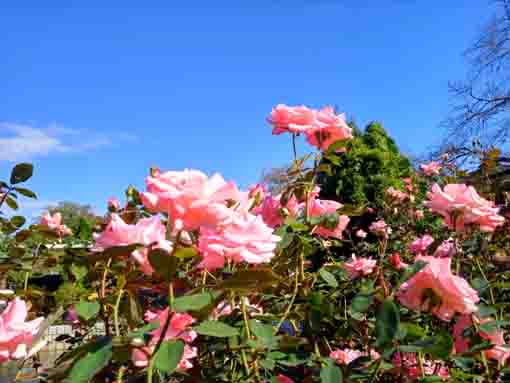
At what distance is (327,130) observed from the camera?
1.18 meters

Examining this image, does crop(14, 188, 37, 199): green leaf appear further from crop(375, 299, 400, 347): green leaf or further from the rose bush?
crop(375, 299, 400, 347): green leaf

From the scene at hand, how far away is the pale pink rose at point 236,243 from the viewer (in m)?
0.68

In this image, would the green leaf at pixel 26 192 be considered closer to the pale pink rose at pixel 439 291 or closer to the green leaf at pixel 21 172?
the green leaf at pixel 21 172

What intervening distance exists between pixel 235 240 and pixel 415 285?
1.26 ft

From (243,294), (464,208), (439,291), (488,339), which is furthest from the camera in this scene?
(464,208)

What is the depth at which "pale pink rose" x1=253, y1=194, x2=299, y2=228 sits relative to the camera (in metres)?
1.13

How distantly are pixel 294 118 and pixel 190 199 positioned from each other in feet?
1.95

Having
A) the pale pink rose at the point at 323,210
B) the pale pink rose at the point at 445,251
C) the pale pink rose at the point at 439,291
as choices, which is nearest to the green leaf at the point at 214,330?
the pale pink rose at the point at 439,291

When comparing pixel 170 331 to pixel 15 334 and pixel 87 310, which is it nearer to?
pixel 87 310

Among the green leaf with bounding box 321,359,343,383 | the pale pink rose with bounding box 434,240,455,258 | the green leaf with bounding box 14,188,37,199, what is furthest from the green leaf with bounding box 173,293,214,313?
the green leaf with bounding box 14,188,37,199

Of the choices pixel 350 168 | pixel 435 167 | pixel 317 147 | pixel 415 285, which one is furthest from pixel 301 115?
pixel 350 168

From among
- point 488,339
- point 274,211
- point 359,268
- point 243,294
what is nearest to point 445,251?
point 359,268

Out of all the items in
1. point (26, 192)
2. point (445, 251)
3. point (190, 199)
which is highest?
point (26, 192)

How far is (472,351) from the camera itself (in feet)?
2.87
